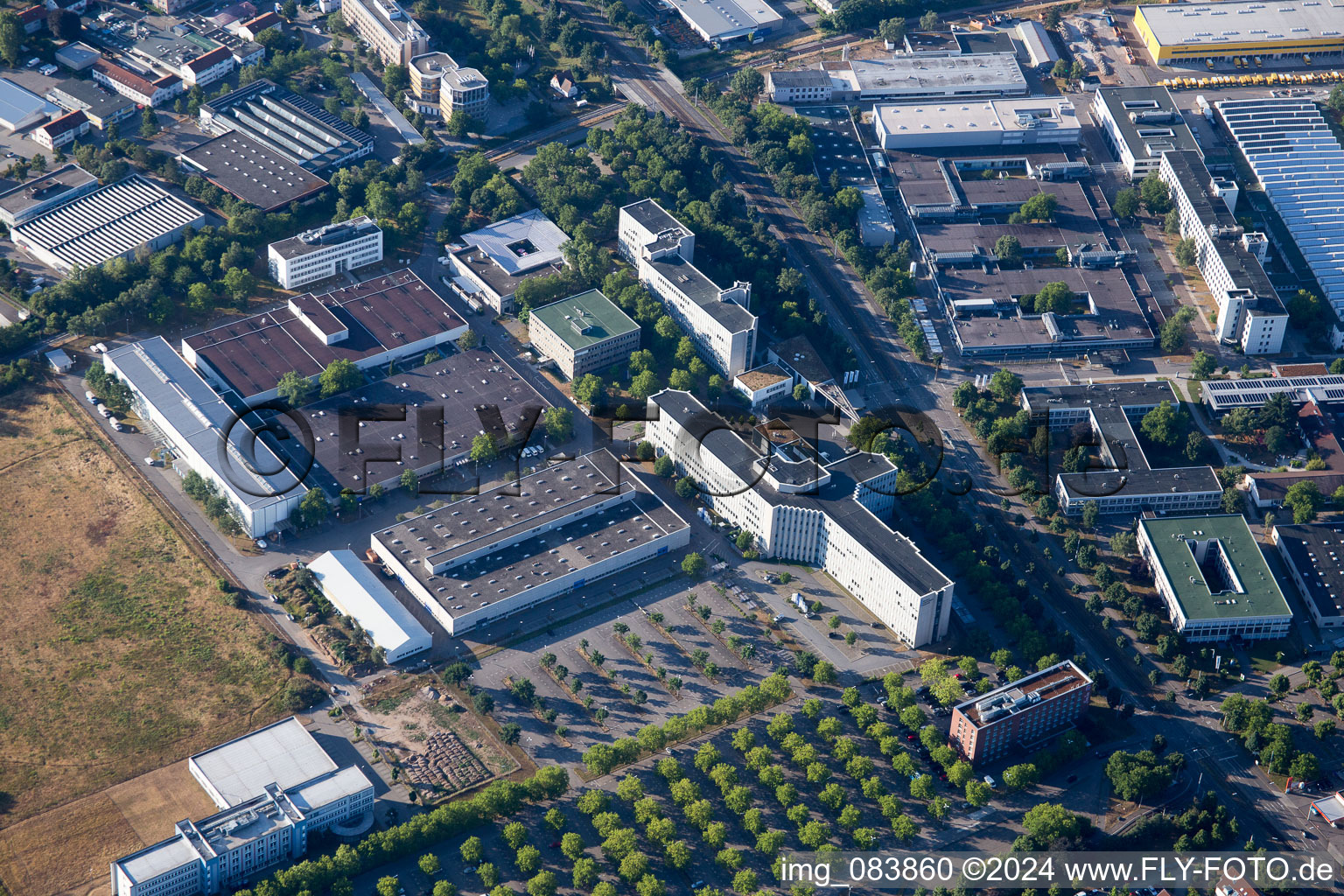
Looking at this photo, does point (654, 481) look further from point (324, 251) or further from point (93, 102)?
point (93, 102)

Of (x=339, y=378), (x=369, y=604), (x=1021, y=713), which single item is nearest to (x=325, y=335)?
(x=339, y=378)

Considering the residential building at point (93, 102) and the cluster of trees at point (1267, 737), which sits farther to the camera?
the residential building at point (93, 102)

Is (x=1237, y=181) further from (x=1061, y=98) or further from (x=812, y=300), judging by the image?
(x=812, y=300)

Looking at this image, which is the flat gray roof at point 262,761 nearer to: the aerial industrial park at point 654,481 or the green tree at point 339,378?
the aerial industrial park at point 654,481

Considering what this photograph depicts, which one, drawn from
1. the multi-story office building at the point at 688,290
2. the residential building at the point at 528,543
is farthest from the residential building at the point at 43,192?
the residential building at the point at 528,543

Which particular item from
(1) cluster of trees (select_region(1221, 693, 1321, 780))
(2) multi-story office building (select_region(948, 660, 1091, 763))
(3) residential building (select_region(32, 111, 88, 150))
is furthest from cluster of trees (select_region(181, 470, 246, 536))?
(1) cluster of trees (select_region(1221, 693, 1321, 780))
